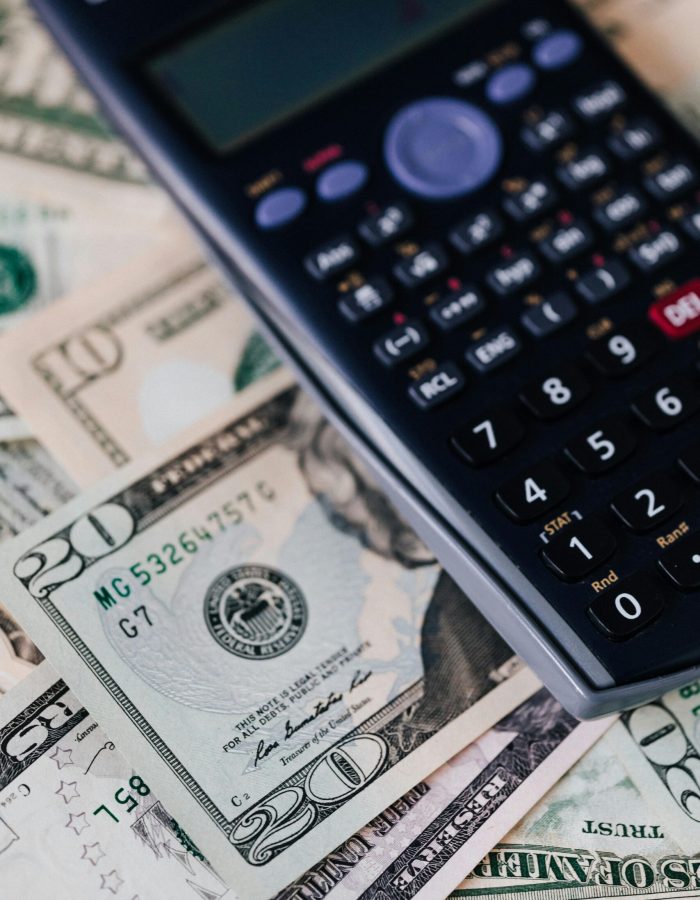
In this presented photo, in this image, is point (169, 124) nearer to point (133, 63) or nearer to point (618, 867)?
point (133, 63)

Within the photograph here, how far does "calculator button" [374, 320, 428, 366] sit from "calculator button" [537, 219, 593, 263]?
78mm

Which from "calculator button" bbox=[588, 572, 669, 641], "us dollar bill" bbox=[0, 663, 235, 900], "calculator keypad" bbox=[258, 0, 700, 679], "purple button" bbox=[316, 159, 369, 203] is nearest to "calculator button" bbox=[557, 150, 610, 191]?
"calculator keypad" bbox=[258, 0, 700, 679]

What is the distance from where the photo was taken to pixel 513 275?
50cm

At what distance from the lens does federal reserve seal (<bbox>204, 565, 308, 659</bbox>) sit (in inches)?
19.8

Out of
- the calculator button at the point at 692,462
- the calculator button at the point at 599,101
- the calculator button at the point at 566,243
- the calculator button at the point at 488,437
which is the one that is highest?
the calculator button at the point at 599,101

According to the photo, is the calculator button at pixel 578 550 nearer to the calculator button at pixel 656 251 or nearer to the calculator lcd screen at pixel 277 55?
the calculator button at pixel 656 251

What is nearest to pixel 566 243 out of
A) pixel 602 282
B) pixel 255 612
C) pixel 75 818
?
pixel 602 282

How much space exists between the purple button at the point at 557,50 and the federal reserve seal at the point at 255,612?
0.31 m

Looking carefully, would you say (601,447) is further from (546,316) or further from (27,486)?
(27,486)

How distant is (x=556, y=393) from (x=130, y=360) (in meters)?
0.25

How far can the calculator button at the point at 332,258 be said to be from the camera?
0.50 m

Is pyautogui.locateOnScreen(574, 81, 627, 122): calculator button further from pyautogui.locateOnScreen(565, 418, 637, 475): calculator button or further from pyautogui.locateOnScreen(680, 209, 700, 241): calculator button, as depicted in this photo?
pyautogui.locateOnScreen(565, 418, 637, 475): calculator button

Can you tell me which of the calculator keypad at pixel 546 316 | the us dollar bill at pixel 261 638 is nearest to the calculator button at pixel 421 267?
the calculator keypad at pixel 546 316

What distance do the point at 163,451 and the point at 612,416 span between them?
24cm
